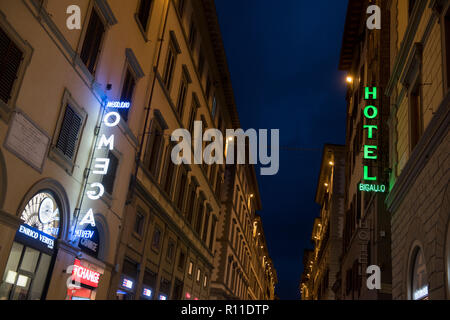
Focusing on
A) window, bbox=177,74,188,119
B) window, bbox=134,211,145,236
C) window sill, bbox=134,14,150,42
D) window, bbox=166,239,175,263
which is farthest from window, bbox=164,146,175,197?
window sill, bbox=134,14,150,42

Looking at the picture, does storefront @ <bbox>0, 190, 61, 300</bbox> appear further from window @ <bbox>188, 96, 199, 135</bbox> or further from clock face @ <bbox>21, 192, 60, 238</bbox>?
window @ <bbox>188, 96, 199, 135</bbox>

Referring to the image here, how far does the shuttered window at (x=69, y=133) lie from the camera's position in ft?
51.6

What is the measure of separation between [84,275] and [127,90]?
332 inches

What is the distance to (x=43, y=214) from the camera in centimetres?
1485

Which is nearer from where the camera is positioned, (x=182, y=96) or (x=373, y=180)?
(x=373, y=180)

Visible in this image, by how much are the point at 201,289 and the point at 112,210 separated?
65.1ft

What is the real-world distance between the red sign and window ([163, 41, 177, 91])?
12348 mm

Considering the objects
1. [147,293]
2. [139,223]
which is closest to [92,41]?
[139,223]

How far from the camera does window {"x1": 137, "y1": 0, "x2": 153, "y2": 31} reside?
22.3m

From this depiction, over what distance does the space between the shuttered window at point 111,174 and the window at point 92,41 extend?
4.06 meters

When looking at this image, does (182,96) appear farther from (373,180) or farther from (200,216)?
(373,180)

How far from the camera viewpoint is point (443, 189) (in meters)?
11.6
